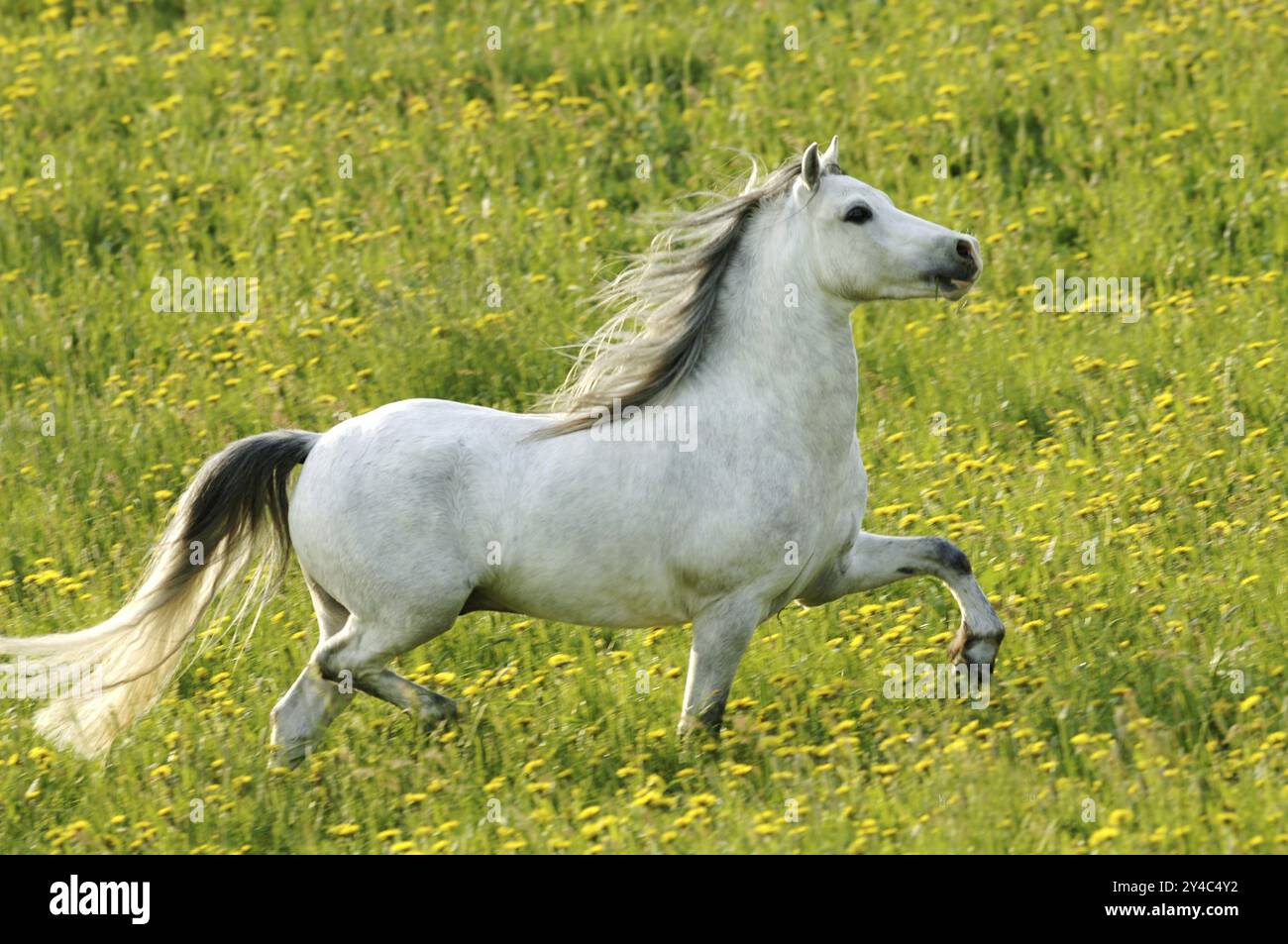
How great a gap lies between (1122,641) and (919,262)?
1742 millimetres

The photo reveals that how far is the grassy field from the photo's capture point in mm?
6410

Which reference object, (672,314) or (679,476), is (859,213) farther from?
(679,476)

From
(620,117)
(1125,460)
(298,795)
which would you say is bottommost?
(298,795)

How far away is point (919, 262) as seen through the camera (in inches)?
250

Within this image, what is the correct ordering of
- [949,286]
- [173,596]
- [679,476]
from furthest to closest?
1. [173,596]
2. [679,476]
3. [949,286]

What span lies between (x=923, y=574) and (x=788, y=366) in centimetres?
94

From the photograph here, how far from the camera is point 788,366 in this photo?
6570mm

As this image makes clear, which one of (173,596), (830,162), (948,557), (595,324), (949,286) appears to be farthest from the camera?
(595,324)

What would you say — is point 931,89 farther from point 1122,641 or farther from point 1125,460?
point 1122,641

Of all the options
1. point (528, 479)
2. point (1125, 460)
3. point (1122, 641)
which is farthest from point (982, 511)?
point (528, 479)

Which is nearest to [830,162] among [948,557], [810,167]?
[810,167]

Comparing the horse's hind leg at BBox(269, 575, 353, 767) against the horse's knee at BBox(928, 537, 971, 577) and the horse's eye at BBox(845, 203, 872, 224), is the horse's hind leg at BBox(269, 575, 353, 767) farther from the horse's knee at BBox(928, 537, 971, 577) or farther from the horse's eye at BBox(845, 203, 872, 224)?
the horse's eye at BBox(845, 203, 872, 224)

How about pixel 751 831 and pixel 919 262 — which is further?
pixel 919 262

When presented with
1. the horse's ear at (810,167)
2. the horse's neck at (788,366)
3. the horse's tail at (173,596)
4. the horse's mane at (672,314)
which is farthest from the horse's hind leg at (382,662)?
the horse's ear at (810,167)
